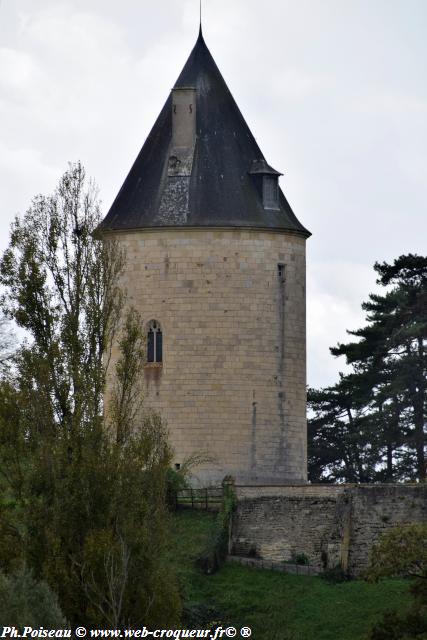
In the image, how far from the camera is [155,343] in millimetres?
55094

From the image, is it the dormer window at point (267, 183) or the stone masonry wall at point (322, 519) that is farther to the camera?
the dormer window at point (267, 183)

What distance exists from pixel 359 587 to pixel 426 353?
15.0 m

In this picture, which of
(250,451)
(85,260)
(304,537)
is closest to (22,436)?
(85,260)

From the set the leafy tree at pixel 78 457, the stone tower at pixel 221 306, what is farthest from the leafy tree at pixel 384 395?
the leafy tree at pixel 78 457

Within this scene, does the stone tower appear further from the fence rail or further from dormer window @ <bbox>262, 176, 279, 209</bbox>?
the fence rail

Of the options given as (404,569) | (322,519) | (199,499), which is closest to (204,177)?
(199,499)

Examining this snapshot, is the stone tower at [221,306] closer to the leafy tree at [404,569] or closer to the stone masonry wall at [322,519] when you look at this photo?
the stone masonry wall at [322,519]

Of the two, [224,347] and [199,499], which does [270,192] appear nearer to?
[224,347]

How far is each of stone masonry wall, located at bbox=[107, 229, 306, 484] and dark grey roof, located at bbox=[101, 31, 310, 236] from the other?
1.37ft

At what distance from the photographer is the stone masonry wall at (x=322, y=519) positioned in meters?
48.6

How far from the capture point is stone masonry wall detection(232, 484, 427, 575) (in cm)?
4862

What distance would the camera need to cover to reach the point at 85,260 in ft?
156

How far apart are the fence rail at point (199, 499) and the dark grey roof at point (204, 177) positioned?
6.68 metres

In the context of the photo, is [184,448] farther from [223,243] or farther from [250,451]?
[223,243]
